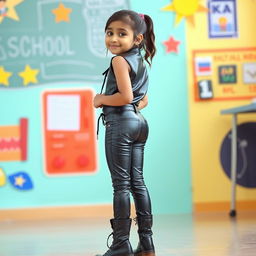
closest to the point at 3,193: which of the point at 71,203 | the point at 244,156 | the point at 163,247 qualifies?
the point at 71,203

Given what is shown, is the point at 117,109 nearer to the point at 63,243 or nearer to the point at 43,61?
the point at 63,243

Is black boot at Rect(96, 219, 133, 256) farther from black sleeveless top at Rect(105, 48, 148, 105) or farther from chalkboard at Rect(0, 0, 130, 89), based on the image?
chalkboard at Rect(0, 0, 130, 89)

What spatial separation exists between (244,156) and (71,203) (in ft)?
3.44

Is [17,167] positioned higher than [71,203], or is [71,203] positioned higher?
[17,167]

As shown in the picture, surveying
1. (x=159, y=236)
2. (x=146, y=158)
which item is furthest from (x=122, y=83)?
(x=146, y=158)

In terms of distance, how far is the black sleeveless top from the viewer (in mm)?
1607

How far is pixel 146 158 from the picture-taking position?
126 inches

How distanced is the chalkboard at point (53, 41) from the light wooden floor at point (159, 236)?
2.86ft

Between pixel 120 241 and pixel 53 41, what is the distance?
190cm

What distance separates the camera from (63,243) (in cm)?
202

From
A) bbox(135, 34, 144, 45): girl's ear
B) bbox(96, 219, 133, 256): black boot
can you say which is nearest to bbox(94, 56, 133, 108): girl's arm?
bbox(135, 34, 144, 45): girl's ear

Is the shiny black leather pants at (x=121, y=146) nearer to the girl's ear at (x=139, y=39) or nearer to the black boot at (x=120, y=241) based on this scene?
the black boot at (x=120, y=241)

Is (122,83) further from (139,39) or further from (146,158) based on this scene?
(146,158)

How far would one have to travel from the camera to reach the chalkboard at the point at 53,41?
3.22 meters
